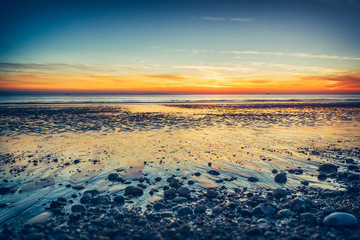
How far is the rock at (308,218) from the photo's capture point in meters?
5.18

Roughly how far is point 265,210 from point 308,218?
1049mm

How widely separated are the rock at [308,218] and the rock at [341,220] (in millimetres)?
259

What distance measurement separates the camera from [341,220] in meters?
4.94

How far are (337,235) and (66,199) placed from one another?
768 centimetres

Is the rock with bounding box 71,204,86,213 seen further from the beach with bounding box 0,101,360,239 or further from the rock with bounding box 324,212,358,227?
the rock with bounding box 324,212,358,227

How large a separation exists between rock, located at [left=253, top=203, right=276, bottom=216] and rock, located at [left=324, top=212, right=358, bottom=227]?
1.24m

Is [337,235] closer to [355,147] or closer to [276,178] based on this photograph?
[276,178]

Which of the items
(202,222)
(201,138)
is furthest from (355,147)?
(202,222)

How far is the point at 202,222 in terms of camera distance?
528 centimetres

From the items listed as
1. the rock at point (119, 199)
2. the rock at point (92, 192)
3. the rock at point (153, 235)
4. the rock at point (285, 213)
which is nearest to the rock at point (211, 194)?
the rock at point (285, 213)

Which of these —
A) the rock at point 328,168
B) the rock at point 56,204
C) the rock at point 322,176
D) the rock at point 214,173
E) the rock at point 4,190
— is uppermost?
the rock at point 328,168

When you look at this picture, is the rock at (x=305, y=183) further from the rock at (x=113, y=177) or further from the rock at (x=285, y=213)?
the rock at (x=113, y=177)

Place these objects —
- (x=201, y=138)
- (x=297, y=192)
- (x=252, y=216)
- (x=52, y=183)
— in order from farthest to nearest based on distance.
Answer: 1. (x=201, y=138)
2. (x=52, y=183)
3. (x=297, y=192)
4. (x=252, y=216)

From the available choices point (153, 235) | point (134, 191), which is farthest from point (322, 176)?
point (134, 191)
